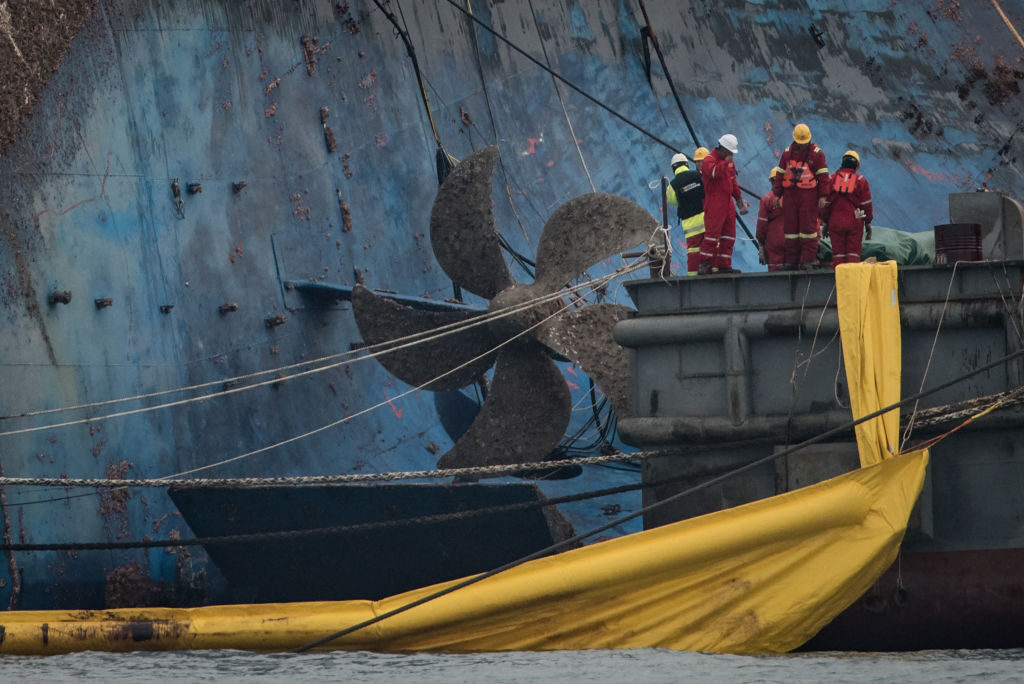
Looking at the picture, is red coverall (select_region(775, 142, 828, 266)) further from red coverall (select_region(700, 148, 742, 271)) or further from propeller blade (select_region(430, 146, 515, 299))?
propeller blade (select_region(430, 146, 515, 299))

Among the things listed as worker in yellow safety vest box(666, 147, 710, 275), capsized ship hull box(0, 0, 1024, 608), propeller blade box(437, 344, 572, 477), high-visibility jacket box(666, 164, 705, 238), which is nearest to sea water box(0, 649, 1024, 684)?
capsized ship hull box(0, 0, 1024, 608)

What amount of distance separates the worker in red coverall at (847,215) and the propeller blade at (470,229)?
2.96m

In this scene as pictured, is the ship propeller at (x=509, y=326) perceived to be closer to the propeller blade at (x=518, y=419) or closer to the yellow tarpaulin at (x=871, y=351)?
the propeller blade at (x=518, y=419)

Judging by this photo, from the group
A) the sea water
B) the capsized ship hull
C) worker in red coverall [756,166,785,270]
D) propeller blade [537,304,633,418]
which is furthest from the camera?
propeller blade [537,304,633,418]

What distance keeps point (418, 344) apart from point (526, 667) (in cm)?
407

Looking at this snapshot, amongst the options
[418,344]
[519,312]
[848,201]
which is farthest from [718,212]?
[418,344]

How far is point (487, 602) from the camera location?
24.2ft

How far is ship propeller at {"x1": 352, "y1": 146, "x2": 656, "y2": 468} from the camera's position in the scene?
1029 centimetres

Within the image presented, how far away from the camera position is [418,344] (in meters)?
10.5

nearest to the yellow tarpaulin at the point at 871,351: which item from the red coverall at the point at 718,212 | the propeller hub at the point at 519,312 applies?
the red coverall at the point at 718,212

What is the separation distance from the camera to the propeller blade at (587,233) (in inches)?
414

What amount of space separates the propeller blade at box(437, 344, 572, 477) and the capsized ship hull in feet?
6.62

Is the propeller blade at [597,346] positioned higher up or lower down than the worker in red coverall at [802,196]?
lower down

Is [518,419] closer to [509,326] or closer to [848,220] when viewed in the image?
[509,326]
